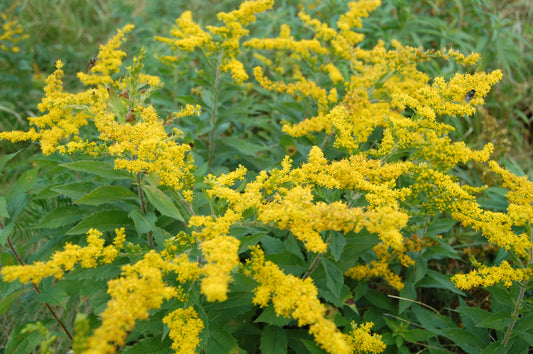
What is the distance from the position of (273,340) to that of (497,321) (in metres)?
1.53

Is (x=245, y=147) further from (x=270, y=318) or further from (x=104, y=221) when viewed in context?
(x=270, y=318)

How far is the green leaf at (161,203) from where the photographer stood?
2.48 meters

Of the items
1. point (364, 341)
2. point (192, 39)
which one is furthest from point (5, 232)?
point (364, 341)

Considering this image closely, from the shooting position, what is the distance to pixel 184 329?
224 centimetres

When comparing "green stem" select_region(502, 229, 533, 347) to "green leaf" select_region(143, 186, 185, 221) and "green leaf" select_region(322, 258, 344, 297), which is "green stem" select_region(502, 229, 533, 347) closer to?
"green leaf" select_region(322, 258, 344, 297)

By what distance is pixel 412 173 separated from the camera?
291 centimetres

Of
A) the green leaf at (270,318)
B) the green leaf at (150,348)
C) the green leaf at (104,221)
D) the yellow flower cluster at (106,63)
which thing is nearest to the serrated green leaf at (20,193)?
the green leaf at (104,221)

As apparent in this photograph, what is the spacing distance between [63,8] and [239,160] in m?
6.91

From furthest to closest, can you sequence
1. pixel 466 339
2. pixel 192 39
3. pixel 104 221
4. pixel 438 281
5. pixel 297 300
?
pixel 192 39, pixel 438 281, pixel 466 339, pixel 104 221, pixel 297 300

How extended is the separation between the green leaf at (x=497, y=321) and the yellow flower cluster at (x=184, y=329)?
1.89 m

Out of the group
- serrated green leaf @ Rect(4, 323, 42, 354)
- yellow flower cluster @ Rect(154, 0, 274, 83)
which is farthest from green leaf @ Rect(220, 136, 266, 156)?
serrated green leaf @ Rect(4, 323, 42, 354)

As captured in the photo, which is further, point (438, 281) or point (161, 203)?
point (438, 281)

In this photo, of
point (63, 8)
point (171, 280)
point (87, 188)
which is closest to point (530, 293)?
point (171, 280)

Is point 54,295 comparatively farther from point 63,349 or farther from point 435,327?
point 435,327
